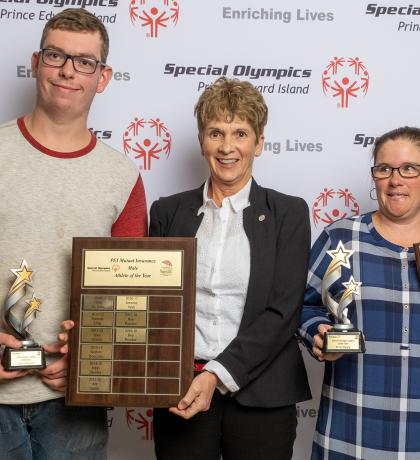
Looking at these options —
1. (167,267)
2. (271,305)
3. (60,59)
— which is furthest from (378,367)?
(60,59)

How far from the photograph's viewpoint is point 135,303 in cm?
150

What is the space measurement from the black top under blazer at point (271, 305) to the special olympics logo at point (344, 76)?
0.67m

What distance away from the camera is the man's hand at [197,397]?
147cm

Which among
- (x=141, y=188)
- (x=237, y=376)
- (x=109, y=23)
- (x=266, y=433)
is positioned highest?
(x=109, y=23)

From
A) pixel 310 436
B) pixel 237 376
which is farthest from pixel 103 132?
pixel 310 436

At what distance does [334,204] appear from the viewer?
221 centimetres

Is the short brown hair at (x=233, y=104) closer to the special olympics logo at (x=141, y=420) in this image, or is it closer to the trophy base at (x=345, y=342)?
the trophy base at (x=345, y=342)

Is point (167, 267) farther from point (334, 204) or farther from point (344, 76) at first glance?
point (344, 76)

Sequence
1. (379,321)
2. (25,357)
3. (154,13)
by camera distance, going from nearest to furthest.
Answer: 1. (25,357)
2. (379,321)
3. (154,13)

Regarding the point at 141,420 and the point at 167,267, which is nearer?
the point at 167,267

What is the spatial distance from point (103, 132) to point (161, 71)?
262 millimetres

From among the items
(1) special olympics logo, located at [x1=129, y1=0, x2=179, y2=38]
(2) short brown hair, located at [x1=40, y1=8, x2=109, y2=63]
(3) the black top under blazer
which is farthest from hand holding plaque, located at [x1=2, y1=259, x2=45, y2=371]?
(1) special olympics logo, located at [x1=129, y1=0, x2=179, y2=38]

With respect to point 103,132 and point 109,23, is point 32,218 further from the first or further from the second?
point 109,23

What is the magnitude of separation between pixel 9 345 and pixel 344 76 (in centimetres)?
133
